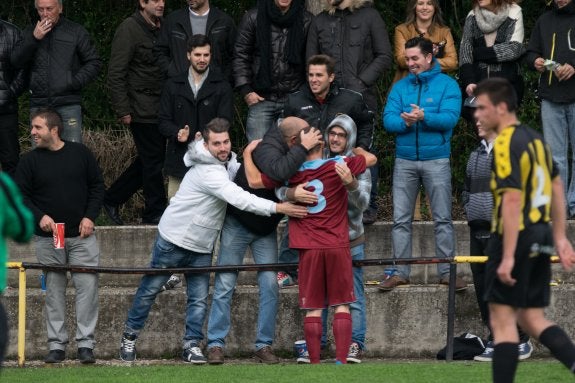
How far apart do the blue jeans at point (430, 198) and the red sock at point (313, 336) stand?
1630 millimetres

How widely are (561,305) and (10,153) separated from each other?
541cm

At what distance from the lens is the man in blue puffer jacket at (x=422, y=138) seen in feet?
38.8

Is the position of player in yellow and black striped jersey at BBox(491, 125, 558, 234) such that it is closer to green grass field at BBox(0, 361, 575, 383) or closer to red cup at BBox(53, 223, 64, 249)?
green grass field at BBox(0, 361, 575, 383)

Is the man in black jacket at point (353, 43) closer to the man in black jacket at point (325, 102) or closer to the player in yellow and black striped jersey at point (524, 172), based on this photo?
the man in black jacket at point (325, 102)

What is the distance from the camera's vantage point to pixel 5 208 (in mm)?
7109

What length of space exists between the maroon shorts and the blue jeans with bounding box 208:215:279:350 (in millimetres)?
648

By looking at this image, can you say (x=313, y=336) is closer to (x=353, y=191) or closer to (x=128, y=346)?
(x=353, y=191)

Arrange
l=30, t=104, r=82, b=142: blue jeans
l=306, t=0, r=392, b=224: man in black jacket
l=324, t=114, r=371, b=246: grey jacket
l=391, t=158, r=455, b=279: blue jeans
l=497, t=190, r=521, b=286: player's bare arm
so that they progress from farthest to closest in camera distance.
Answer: l=30, t=104, r=82, b=142: blue jeans, l=306, t=0, r=392, b=224: man in black jacket, l=391, t=158, r=455, b=279: blue jeans, l=324, t=114, r=371, b=246: grey jacket, l=497, t=190, r=521, b=286: player's bare arm

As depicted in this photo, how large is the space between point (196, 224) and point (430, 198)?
2.25 m

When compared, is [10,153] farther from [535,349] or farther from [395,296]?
[535,349]

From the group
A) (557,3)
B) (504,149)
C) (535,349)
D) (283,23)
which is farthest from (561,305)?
(504,149)

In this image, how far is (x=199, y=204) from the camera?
36.6 feet

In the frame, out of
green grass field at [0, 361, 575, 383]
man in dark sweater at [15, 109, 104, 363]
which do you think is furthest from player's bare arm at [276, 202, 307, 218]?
man in dark sweater at [15, 109, 104, 363]

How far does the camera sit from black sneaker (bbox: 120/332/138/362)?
11.5m
